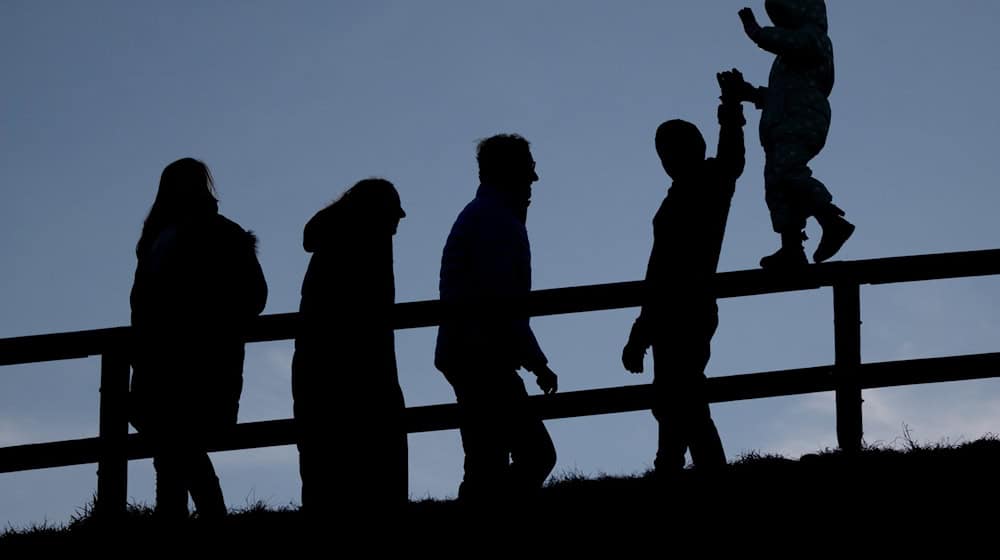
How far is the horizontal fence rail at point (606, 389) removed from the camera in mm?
7555

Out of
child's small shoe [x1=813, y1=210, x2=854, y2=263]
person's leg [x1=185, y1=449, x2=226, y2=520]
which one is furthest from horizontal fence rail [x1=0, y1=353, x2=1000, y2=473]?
child's small shoe [x1=813, y1=210, x2=854, y2=263]

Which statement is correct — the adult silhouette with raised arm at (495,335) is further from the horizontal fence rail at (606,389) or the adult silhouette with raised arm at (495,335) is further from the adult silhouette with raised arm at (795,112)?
the adult silhouette with raised arm at (795,112)

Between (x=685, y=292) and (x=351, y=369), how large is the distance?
1710 mm

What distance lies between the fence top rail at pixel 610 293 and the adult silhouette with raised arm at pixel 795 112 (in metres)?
1.08

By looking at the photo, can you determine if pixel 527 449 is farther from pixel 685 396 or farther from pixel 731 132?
pixel 731 132

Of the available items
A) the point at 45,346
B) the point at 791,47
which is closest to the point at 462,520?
the point at 45,346

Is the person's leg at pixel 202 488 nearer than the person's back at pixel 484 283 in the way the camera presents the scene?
Yes

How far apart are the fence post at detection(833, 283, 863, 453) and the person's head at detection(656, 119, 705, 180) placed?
1055 mm

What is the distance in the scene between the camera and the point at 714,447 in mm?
7418

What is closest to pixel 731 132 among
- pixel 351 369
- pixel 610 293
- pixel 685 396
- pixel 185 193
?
pixel 610 293

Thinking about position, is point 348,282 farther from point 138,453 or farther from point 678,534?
point 678,534

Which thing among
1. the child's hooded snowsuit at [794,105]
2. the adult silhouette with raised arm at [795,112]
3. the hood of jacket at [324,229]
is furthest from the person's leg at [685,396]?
the child's hooded snowsuit at [794,105]

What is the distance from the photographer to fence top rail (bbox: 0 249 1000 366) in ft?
25.1

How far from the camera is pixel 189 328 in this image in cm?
731
